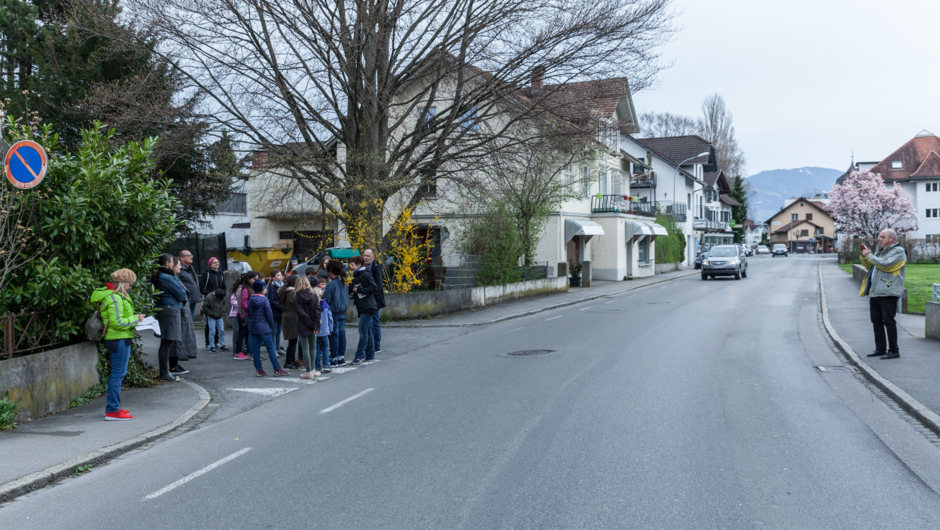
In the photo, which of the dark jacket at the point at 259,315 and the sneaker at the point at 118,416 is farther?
the dark jacket at the point at 259,315

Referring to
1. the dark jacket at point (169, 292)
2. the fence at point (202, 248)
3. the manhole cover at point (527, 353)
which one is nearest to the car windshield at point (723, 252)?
the fence at point (202, 248)

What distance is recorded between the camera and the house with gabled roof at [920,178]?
75812 mm

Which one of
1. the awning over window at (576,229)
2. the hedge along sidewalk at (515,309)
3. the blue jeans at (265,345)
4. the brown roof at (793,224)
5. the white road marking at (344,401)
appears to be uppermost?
the brown roof at (793,224)

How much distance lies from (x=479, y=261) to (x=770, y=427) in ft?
53.8

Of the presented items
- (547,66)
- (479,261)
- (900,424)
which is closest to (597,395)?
(900,424)

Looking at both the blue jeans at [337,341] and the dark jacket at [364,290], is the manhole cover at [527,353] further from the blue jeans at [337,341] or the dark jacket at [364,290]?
the blue jeans at [337,341]

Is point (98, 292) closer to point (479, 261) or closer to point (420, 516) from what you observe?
point (420, 516)

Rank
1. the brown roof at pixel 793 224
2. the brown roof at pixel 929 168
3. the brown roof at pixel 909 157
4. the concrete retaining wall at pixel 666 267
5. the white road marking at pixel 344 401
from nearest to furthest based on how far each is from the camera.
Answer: the white road marking at pixel 344 401, the concrete retaining wall at pixel 666 267, the brown roof at pixel 929 168, the brown roof at pixel 909 157, the brown roof at pixel 793 224

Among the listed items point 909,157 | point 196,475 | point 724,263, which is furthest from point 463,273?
point 909,157

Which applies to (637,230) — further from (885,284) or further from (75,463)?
(75,463)

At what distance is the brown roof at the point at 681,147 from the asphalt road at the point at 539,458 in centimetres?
5793

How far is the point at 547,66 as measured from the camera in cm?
1738

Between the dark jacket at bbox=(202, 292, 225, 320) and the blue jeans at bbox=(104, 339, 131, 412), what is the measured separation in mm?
5157

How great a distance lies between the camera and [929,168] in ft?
249
